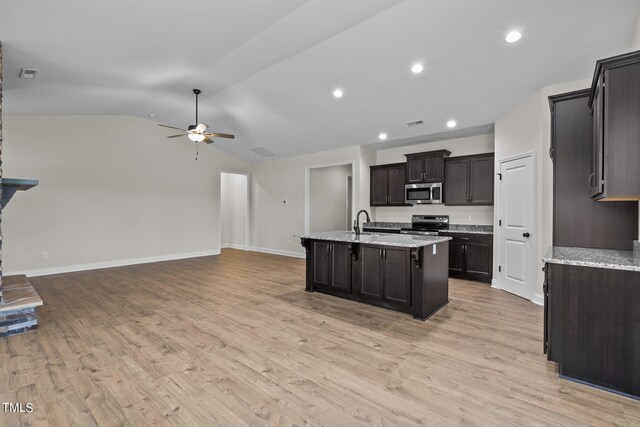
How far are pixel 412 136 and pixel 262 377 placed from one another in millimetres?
5147

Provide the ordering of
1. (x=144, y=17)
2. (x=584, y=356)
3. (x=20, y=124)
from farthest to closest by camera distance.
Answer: (x=20, y=124)
(x=144, y=17)
(x=584, y=356)

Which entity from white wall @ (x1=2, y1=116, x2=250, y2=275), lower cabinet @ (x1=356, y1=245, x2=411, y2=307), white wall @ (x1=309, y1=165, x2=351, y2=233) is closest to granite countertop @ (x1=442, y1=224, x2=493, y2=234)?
lower cabinet @ (x1=356, y1=245, x2=411, y2=307)

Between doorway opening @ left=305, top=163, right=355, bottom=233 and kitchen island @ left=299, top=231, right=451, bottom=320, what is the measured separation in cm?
367

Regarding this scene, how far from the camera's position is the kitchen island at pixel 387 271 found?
350cm

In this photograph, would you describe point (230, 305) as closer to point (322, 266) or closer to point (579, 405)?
point (322, 266)

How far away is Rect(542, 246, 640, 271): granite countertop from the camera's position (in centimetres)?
203

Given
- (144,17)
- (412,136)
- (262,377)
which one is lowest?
(262,377)

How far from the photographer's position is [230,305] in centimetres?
399

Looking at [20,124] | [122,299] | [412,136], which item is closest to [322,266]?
[122,299]

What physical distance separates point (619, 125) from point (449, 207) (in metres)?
4.15

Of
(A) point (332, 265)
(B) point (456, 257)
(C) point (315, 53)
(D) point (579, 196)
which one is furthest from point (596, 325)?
(C) point (315, 53)

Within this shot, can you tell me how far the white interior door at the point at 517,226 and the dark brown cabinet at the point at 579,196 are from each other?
154 cm

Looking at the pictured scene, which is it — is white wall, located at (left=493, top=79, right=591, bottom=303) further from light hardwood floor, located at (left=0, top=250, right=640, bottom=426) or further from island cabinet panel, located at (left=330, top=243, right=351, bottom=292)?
island cabinet panel, located at (left=330, top=243, right=351, bottom=292)

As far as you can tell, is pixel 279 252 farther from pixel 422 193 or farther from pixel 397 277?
pixel 397 277
